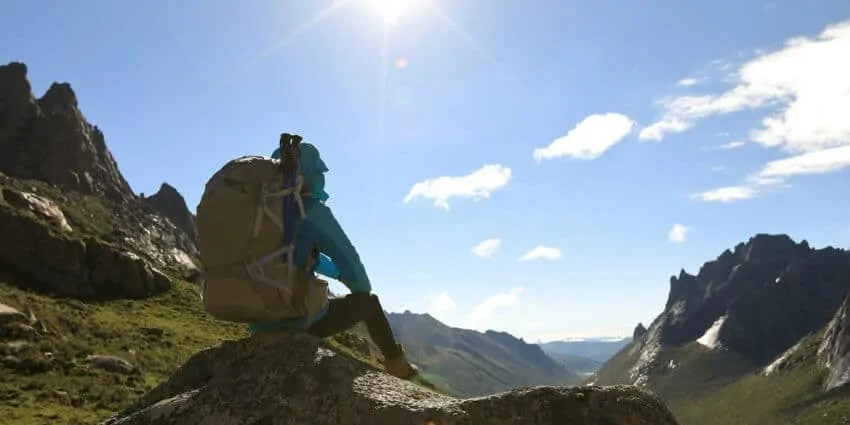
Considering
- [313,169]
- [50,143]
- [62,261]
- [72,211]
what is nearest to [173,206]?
[50,143]

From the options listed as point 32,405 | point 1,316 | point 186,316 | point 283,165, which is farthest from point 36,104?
point 283,165

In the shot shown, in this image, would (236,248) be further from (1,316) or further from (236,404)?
(1,316)

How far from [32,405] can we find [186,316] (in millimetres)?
37871

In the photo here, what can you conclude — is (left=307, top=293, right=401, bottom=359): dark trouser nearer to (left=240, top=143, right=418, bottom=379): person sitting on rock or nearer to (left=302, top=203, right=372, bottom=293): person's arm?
(left=240, top=143, right=418, bottom=379): person sitting on rock

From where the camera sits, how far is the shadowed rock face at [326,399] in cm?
432

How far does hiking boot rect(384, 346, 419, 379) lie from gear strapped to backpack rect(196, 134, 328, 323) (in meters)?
1.28

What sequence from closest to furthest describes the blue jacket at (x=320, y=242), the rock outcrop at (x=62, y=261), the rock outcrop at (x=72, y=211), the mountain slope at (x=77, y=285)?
1. the blue jacket at (x=320, y=242)
2. the mountain slope at (x=77, y=285)
3. the rock outcrop at (x=62, y=261)
4. the rock outcrop at (x=72, y=211)

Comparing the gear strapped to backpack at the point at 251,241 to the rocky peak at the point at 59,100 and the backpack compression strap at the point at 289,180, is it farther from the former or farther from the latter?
the rocky peak at the point at 59,100

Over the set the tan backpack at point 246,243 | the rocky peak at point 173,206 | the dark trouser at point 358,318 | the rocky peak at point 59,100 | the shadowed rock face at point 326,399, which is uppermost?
the rocky peak at point 59,100

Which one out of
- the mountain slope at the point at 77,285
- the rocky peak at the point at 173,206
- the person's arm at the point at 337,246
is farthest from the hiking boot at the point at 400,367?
the rocky peak at the point at 173,206

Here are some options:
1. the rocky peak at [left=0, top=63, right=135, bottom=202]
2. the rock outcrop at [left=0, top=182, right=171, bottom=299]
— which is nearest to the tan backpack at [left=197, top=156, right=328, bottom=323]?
the rock outcrop at [left=0, top=182, right=171, bottom=299]

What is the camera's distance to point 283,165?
20.0ft

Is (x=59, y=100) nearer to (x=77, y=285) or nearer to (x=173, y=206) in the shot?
(x=173, y=206)

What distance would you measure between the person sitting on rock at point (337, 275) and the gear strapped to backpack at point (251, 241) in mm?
388
